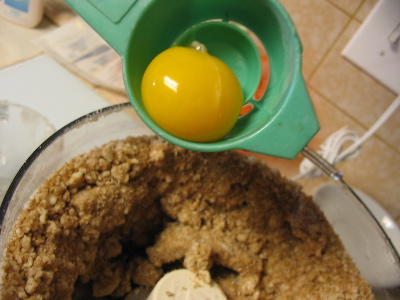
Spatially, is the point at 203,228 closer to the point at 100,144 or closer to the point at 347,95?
the point at 100,144

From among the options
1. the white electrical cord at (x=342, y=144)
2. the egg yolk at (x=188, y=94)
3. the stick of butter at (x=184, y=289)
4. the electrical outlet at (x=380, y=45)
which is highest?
the electrical outlet at (x=380, y=45)

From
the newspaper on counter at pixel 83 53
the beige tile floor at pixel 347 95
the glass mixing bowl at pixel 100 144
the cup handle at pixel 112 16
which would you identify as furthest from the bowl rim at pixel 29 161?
the beige tile floor at pixel 347 95

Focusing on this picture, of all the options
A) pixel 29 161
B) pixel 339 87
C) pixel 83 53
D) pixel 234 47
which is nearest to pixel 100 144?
pixel 29 161

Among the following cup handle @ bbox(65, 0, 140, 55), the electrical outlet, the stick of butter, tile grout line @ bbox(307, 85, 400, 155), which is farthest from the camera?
tile grout line @ bbox(307, 85, 400, 155)

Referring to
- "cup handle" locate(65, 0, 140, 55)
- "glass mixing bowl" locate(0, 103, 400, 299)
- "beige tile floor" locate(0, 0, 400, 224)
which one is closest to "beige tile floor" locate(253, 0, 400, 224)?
"beige tile floor" locate(0, 0, 400, 224)

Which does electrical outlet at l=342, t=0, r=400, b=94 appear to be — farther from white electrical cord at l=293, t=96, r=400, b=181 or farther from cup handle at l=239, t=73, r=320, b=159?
cup handle at l=239, t=73, r=320, b=159

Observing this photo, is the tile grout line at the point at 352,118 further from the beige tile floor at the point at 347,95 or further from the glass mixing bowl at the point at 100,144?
the glass mixing bowl at the point at 100,144

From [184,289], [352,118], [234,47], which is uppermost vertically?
[234,47]

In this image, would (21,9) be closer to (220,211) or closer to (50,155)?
(50,155)
